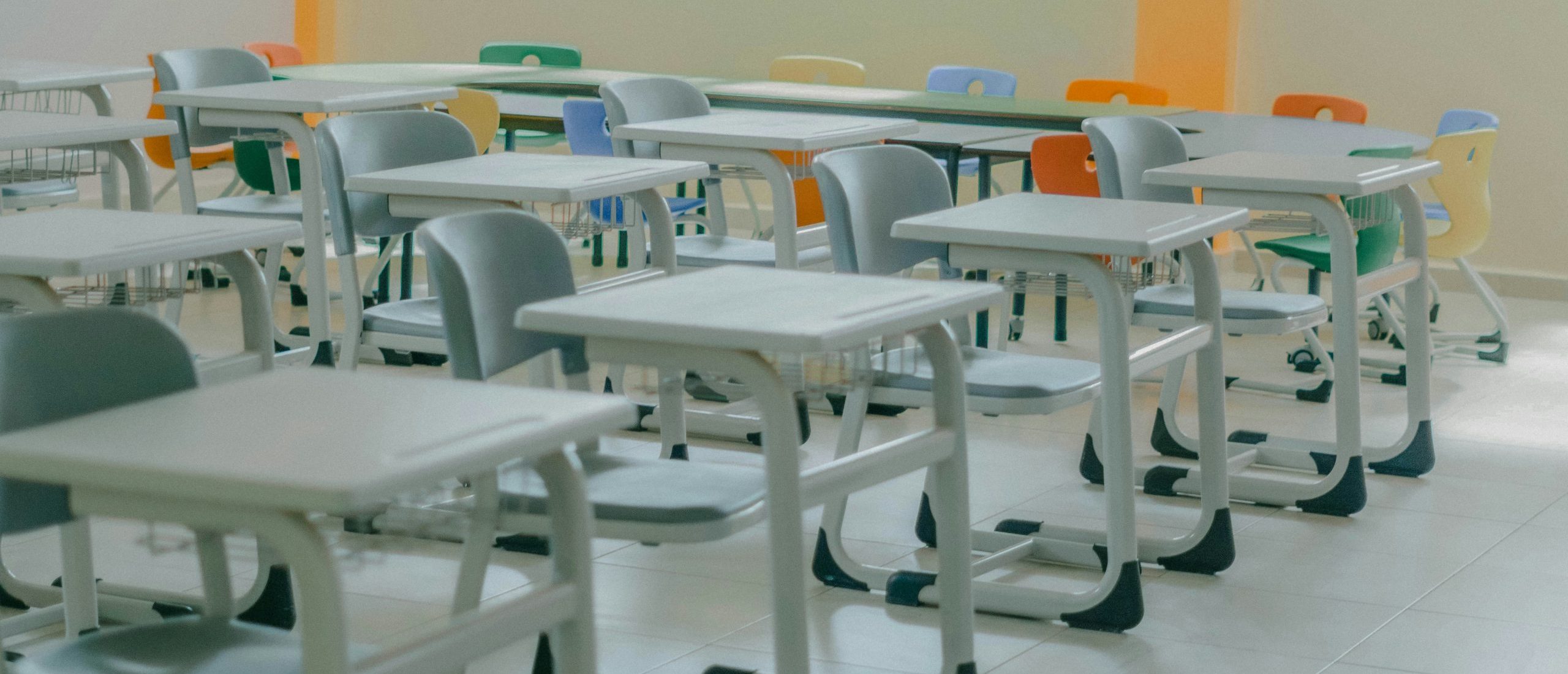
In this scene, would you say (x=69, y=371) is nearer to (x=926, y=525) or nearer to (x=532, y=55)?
(x=926, y=525)

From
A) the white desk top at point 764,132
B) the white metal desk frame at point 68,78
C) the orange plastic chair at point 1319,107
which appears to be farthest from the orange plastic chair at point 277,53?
the orange plastic chair at point 1319,107

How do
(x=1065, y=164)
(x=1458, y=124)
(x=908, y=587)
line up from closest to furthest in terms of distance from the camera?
(x=908, y=587)
(x=1065, y=164)
(x=1458, y=124)

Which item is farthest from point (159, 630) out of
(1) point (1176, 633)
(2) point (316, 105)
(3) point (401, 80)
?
(3) point (401, 80)

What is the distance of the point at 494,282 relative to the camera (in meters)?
2.42

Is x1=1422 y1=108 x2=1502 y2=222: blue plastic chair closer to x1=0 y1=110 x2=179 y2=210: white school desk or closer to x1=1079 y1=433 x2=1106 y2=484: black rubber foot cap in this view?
x1=1079 y1=433 x2=1106 y2=484: black rubber foot cap

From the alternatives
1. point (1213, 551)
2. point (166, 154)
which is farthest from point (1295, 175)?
point (166, 154)

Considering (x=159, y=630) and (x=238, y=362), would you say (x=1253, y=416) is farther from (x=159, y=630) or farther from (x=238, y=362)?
(x=159, y=630)

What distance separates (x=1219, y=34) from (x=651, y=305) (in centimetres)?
585

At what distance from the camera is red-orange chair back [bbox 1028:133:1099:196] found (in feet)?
15.9

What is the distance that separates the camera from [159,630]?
1812mm

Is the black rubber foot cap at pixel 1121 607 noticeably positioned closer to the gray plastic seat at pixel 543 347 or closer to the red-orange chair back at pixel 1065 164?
the gray plastic seat at pixel 543 347

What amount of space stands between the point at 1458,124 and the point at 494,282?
4.81m

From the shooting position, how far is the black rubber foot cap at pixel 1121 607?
3.09 m

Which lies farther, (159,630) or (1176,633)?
(1176,633)
